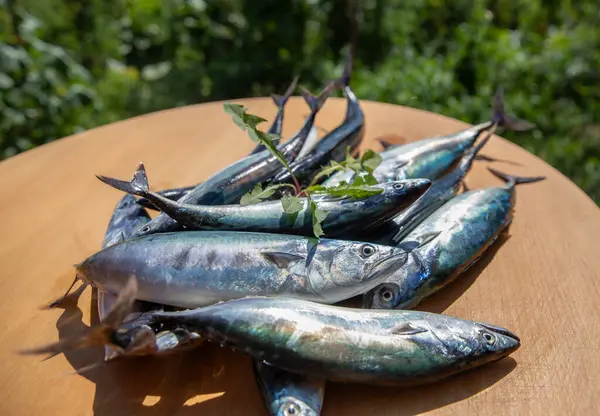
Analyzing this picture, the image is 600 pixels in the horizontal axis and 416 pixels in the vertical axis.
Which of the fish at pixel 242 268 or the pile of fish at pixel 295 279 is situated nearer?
the pile of fish at pixel 295 279

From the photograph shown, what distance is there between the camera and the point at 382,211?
1888 mm

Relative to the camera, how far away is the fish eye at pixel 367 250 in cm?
171

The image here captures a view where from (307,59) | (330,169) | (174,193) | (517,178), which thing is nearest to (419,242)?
(330,169)

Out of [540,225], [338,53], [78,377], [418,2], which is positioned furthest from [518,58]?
[78,377]

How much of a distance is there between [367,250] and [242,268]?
1.30ft

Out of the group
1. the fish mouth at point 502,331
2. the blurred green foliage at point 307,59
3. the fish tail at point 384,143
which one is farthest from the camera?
the blurred green foliage at point 307,59

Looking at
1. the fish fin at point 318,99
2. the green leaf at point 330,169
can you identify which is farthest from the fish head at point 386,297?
the fish fin at point 318,99

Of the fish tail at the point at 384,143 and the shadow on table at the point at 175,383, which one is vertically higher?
the fish tail at the point at 384,143

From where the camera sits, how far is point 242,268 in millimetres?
1692

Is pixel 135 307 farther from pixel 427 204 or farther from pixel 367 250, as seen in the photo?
pixel 427 204

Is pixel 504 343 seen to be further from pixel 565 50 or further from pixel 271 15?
pixel 565 50

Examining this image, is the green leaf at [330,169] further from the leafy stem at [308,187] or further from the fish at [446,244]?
the fish at [446,244]

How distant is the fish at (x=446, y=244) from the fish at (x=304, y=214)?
0.18m

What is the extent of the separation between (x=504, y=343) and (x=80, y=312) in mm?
1432
